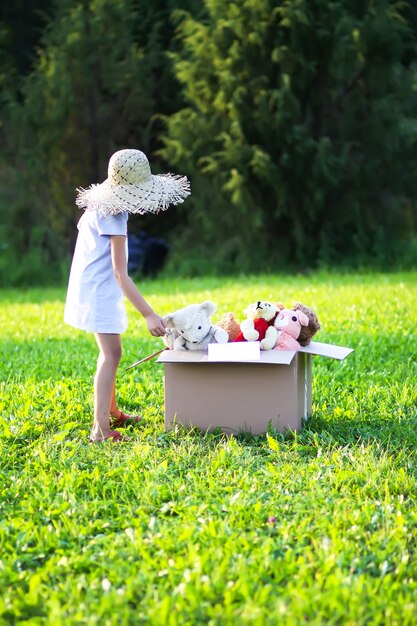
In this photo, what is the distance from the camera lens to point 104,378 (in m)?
4.29

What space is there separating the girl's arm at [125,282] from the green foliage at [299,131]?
8.50 m

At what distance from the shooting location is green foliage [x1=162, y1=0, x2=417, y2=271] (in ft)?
41.2

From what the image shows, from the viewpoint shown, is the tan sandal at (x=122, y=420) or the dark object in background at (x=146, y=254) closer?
the tan sandal at (x=122, y=420)

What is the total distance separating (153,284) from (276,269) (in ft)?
7.27

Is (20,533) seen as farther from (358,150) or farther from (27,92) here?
(27,92)

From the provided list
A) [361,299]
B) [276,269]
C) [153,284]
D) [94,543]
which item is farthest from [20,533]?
[276,269]

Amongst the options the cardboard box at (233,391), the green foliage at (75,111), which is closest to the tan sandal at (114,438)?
the cardboard box at (233,391)

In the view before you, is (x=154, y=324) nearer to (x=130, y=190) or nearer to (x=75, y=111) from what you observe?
(x=130, y=190)

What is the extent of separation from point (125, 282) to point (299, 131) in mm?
8770

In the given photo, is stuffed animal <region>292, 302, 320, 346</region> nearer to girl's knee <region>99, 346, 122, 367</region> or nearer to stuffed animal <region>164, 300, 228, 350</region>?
stuffed animal <region>164, 300, 228, 350</region>

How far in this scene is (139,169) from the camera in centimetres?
428

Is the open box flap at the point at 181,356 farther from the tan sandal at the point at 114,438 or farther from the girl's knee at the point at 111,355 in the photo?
the tan sandal at the point at 114,438

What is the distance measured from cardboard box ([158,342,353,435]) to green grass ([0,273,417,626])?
11 cm

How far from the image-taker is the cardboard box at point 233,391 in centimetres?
428
